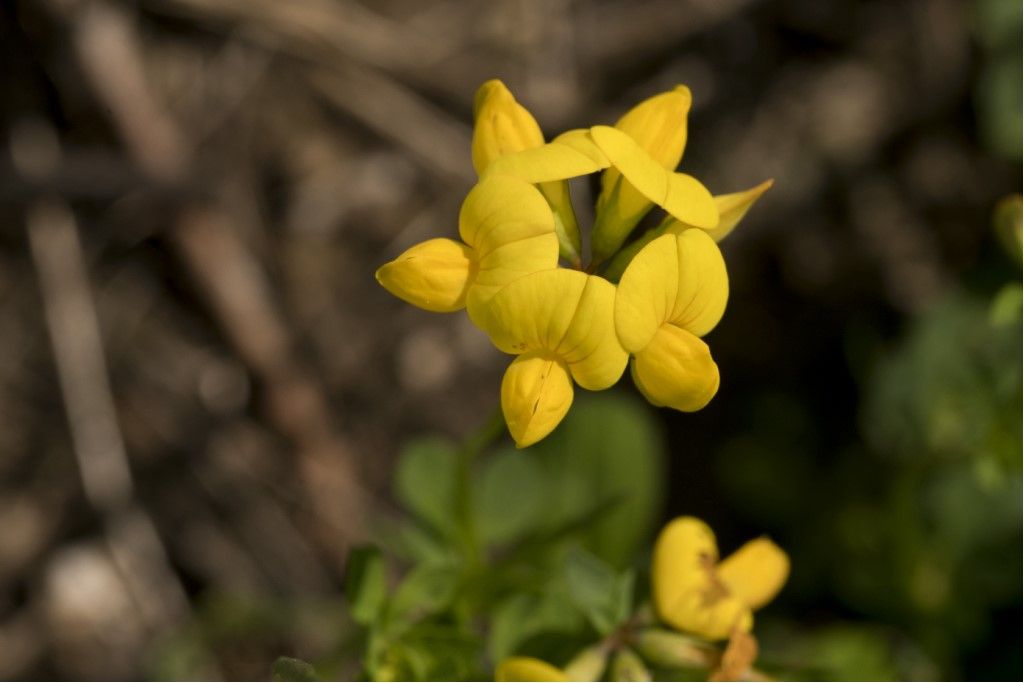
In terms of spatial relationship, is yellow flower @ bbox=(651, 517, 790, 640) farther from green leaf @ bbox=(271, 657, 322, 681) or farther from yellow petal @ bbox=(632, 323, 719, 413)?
green leaf @ bbox=(271, 657, 322, 681)

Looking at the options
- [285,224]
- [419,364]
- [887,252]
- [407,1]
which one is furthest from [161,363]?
[887,252]

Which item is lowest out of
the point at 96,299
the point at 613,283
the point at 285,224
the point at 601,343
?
the point at 601,343

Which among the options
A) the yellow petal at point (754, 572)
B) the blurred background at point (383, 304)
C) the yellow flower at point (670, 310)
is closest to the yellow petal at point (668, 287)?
the yellow flower at point (670, 310)

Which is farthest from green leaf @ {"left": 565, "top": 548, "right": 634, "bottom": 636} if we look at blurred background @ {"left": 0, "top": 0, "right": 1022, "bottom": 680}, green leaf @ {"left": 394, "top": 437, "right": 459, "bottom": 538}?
blurred background @ {"left": 0, "top": 0, "right": 1022, "bottom": 680}

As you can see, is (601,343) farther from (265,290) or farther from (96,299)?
(96,299)

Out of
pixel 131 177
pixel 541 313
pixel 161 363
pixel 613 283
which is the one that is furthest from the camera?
pixel 161 363

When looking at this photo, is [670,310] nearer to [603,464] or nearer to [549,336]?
[549,336]
